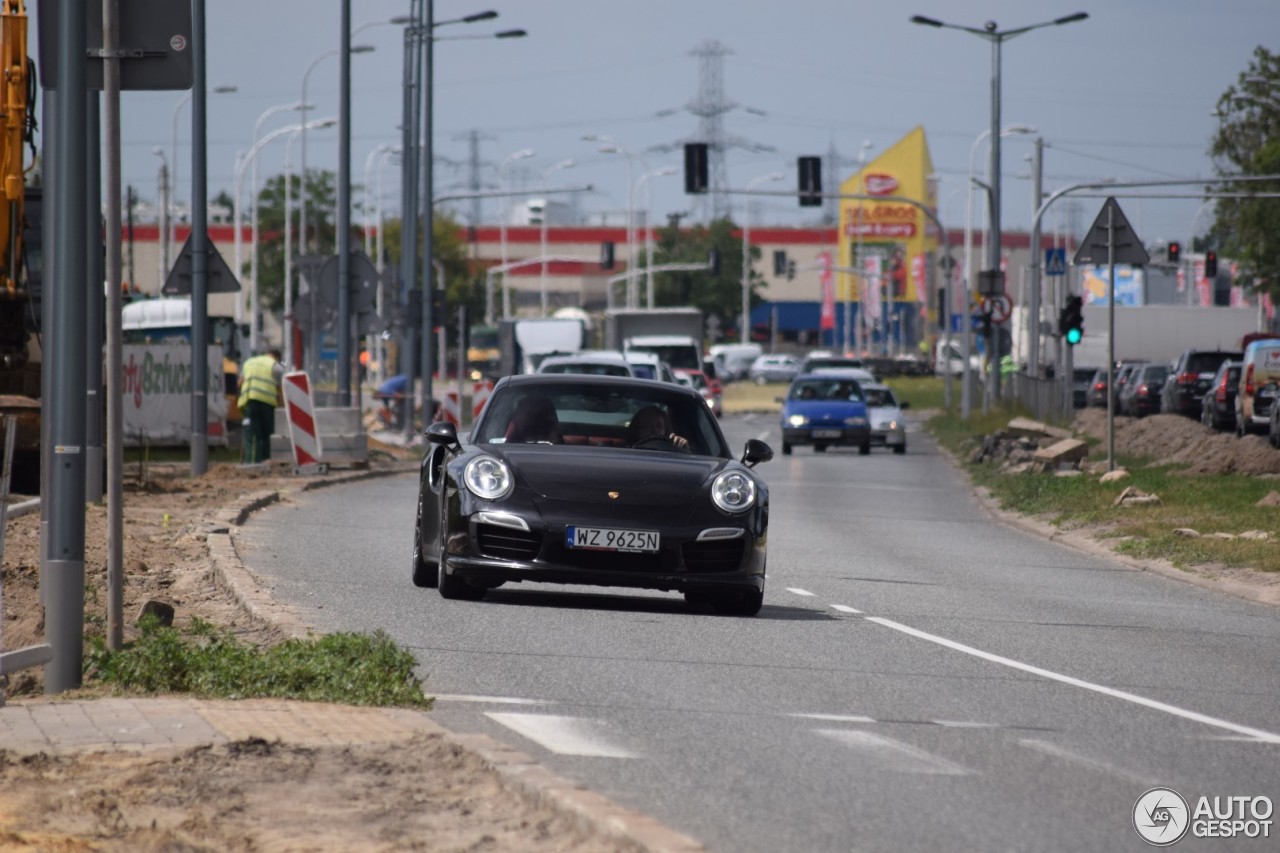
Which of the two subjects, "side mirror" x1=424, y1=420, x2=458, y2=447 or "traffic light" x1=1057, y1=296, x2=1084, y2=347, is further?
"traffic light" x1=1057, y1=296, x2=1084, y2=347

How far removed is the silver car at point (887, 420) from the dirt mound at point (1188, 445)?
3669 mm

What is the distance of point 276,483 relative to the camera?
26.8 m

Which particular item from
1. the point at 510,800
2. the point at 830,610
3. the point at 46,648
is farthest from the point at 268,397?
the point at 510,800

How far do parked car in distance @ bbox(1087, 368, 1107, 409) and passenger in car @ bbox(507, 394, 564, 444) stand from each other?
52214 mm

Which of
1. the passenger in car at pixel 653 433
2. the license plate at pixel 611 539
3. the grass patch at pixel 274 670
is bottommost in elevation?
the grass patch at pixel 274 670

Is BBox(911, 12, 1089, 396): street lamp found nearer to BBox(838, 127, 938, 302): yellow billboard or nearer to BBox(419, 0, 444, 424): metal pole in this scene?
BBox(419, 0, 444, 424): metal pole

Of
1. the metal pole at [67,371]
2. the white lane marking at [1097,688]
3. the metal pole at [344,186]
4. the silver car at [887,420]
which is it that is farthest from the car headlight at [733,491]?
the silver car at [887,420]

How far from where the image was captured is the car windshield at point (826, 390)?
45.0 metres

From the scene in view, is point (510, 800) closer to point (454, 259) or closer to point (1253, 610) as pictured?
point (1253, 610)

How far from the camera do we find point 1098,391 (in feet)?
218

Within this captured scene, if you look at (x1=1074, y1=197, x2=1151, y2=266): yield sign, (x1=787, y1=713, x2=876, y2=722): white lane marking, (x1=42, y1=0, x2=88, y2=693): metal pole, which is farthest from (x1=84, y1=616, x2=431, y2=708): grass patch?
(x1=1074, y1=197, x2=1151, y2=266): yield sign

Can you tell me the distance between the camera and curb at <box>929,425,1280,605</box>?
16.2 m

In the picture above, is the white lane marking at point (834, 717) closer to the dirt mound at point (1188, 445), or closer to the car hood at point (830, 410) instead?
the dirt mound at point (1188, 445)

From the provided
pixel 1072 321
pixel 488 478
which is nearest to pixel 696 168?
pixel 1072 321
